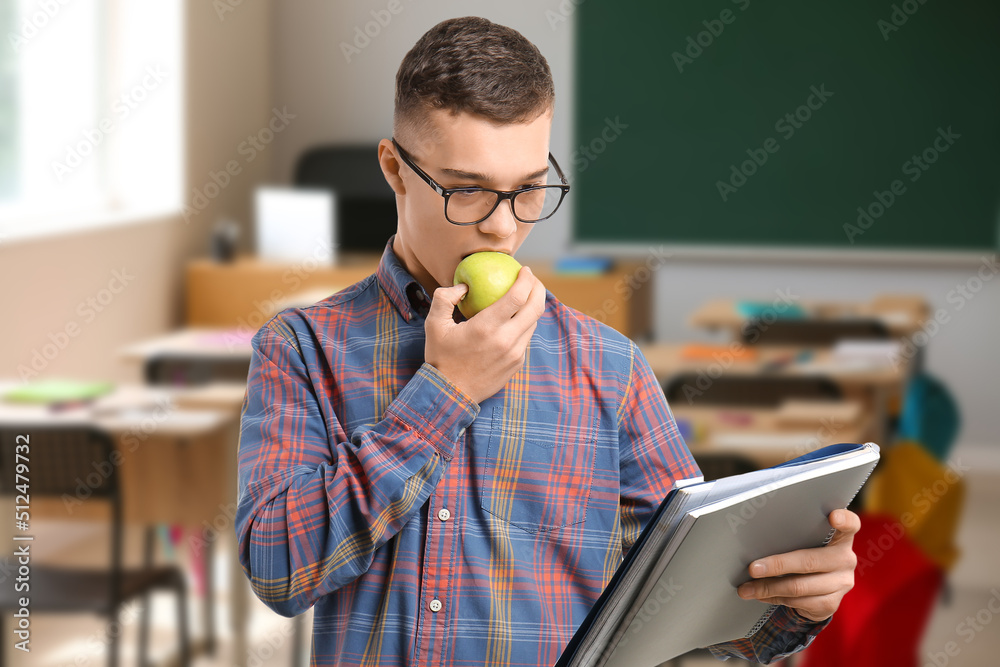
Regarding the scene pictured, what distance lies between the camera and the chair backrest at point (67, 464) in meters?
2.19

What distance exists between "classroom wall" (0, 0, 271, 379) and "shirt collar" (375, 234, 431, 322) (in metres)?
3.02

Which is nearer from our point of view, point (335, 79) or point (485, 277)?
point (485, 277)

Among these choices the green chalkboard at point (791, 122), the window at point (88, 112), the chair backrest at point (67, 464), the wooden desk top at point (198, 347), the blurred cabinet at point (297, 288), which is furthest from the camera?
the green chalkboard at point (791, 122)

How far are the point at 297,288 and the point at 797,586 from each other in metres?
3.82

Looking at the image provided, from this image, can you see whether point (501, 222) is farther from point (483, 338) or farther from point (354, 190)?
point (354, 190)

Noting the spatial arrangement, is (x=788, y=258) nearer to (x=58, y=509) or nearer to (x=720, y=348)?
(x=720, y=348)

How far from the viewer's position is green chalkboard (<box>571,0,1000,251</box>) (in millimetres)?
4785

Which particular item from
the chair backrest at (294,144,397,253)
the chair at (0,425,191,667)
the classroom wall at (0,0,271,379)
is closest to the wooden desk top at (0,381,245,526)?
the chair at (0,425,191,667)

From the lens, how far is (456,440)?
0.67 meters

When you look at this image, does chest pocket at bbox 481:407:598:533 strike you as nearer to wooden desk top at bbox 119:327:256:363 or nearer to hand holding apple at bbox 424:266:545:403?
hand holding apple at bbox 424:266:545:403

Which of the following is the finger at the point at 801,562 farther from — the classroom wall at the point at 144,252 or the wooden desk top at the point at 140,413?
the classroom wall at the point at 144,252

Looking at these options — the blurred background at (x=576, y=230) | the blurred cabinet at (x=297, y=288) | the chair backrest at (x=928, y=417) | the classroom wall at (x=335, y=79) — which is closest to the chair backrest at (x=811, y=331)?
the blurred background at (x=576, y=230)

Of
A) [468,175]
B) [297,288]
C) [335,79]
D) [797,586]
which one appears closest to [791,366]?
[297,288]

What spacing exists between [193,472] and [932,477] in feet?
6.13
